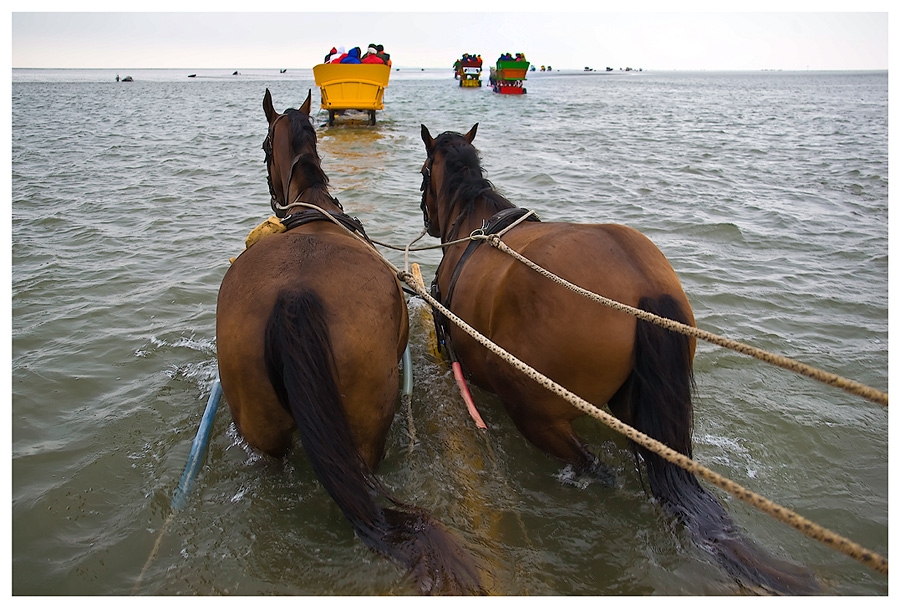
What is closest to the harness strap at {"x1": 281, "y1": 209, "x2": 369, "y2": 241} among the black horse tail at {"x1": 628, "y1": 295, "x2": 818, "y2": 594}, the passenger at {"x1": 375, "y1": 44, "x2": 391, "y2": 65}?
the black horse tail at {"x1": 628, "y1": 295, "x2": 818, "y2": 594}

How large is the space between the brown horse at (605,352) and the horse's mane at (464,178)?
2.65 ft

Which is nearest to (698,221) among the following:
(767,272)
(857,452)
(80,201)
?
(767,272)

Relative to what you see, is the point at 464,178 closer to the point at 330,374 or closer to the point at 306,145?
the point at 306,145

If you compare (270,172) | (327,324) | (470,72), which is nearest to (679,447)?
(327,324)

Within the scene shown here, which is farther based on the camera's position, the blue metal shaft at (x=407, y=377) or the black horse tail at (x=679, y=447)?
the blue metal shaft at (x=407, y=377)

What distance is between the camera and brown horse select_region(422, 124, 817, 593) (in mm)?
2271

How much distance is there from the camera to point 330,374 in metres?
2.12

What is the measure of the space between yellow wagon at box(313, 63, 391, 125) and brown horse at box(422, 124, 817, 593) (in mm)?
17420

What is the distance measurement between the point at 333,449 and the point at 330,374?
0.31 m

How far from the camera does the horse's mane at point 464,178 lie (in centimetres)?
365

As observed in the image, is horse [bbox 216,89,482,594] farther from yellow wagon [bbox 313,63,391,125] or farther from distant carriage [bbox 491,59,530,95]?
distant carriage [bbox 491,59,530,95]

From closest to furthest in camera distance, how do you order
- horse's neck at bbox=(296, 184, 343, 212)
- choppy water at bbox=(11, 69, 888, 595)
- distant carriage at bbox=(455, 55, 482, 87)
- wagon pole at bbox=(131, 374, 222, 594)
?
choppy water at bbox=(11, 69, 888, 595), wagon pole at bbox=(131, 374, 222, 594), horse's neck at bbox=(296, 184, 343, 212), distant carriage at bbox=(455, 55, 482, 87)

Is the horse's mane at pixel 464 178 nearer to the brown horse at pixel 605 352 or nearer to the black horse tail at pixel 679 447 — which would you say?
the brown horse at pixel 605 352

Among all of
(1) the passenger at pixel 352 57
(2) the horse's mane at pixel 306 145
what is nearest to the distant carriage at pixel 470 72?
(1) the passenger at pixel 352 57
